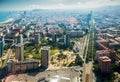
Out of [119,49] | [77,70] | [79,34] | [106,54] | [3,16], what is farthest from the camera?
[3,16]

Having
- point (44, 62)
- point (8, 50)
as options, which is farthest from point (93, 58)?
point (8, 50)

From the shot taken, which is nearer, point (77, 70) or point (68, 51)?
point (77, 70)

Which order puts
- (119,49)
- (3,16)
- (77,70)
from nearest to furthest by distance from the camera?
1. (77,70)
2. (119,49)
3. (3,16)

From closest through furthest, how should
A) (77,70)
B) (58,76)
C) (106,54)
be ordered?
(58,76) < (77,70) < (106,54)

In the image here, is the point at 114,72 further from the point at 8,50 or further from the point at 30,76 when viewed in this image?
the point at 8,50

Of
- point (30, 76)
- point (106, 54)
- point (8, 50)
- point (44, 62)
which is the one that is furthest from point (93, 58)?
point (8, 50)

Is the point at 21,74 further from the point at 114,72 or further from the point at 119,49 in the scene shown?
the point at 119,49

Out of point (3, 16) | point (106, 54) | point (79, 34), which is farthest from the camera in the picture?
point (3, 16)

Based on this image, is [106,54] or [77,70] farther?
[106,54]
